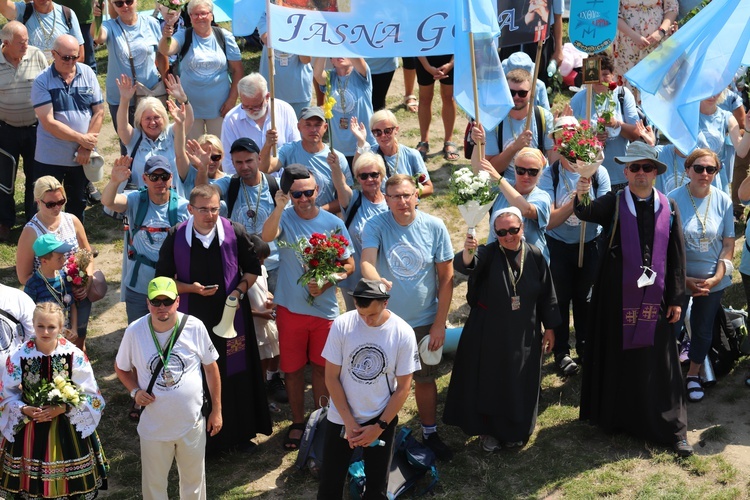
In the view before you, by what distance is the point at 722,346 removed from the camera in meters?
9.91

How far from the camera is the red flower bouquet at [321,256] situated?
865cm

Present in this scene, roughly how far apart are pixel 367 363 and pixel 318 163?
2.80 m

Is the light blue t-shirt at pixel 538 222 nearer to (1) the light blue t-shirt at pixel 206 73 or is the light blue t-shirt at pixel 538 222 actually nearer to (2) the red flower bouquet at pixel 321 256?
(2) the red flower bouquet at pixel 321 256

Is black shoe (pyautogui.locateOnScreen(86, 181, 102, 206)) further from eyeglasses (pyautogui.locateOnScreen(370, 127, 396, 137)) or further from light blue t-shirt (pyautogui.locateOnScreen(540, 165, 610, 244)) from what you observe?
light blue t-shirt (pyautogui.locateOnScreen(540, 165, 610, 244))

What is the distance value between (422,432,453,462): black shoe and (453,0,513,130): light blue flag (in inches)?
101

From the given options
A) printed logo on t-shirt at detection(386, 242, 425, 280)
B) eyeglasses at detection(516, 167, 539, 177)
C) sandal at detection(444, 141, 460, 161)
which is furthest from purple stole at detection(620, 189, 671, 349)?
sandal at detection(444, 141, 460, 161)

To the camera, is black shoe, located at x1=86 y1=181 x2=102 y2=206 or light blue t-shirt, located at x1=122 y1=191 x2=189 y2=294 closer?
light blue t-shirt, located at x1=122 y1=191 x2=189 y2=294

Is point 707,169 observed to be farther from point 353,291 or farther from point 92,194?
point 92,194

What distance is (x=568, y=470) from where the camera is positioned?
877 centimetres

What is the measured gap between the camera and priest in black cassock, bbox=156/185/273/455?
844cm

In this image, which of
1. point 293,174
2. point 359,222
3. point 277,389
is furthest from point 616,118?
point 277,389

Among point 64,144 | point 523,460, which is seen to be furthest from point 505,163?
point 64,144

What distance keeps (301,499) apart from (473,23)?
389 centimetres

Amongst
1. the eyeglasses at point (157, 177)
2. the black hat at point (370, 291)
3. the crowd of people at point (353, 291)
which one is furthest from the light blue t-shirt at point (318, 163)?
the black hat at point (370, 291)
